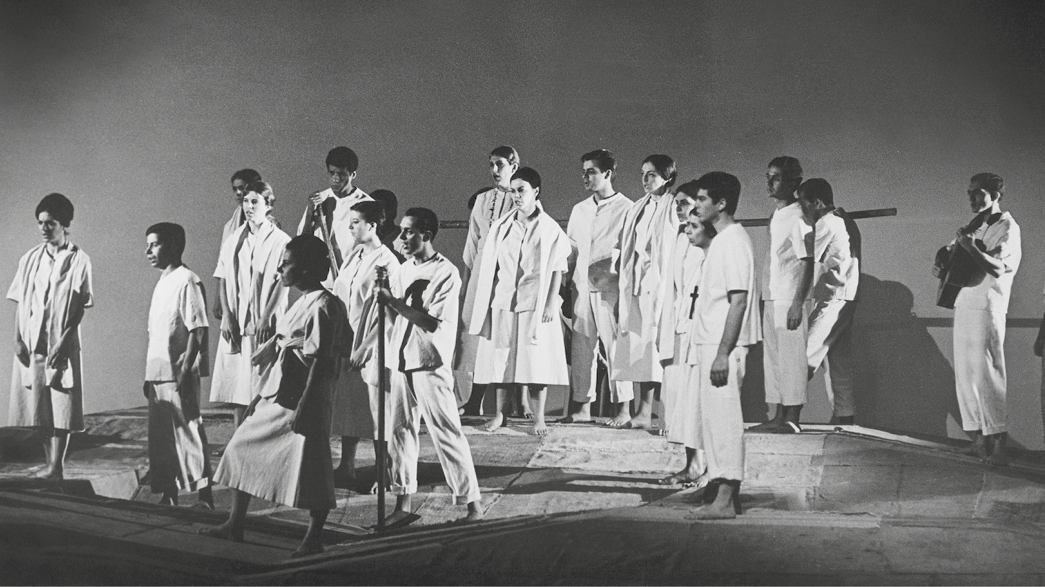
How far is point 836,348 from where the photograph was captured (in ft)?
15.6

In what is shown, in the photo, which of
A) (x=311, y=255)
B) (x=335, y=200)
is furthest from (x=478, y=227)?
(x=311, y=255)

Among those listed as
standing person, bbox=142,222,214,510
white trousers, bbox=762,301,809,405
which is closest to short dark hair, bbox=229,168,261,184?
standing person, bbox=142,222,214,510

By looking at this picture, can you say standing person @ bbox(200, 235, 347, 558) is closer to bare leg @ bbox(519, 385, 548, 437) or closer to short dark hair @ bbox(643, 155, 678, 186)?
bare leg @ bbox(519, 385, 548, 437)

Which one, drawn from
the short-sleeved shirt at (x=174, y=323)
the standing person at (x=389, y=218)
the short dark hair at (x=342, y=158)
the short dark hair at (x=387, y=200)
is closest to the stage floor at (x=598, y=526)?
the short-sleeved shirt at (x=174, y=323)

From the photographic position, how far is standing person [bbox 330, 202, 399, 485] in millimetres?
4762

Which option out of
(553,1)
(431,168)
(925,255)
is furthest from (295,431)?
(925,255)

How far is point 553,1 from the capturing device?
16.8 feet

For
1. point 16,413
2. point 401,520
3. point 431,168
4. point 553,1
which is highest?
point 553,1

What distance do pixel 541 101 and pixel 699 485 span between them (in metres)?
1.92

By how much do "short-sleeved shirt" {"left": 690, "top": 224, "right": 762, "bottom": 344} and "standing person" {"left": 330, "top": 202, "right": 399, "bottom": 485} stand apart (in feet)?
4.58

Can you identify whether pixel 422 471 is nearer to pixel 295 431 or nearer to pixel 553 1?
pixel 295 431

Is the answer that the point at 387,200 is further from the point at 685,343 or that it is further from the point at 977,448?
the point at 977,448

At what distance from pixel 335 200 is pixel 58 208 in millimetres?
1384

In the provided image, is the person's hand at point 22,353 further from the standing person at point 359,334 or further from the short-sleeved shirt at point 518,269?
the short-sleeved shirt at point 518,269
